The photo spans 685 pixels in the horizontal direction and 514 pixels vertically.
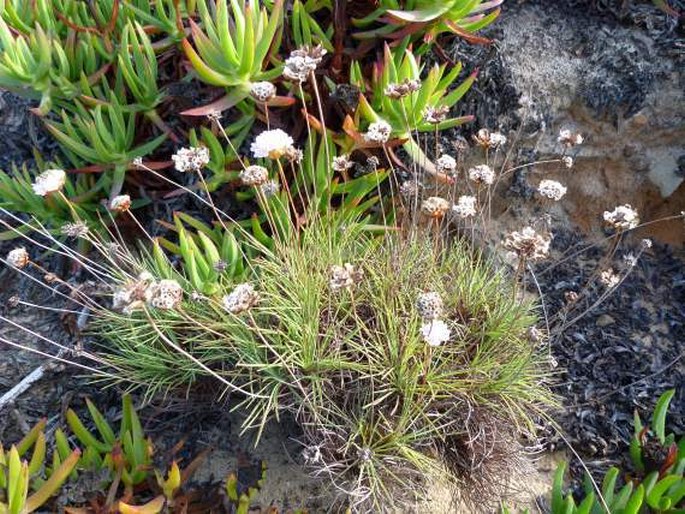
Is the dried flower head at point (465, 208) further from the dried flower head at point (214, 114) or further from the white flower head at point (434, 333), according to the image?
the dried flower head at point (214, 114)

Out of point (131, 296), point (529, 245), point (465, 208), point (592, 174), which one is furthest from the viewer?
point (592, 174)

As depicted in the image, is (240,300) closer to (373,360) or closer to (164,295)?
(164,295)

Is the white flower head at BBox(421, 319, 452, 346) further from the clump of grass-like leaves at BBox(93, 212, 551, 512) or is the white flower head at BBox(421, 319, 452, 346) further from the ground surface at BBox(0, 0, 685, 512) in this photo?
the ground surface at BBox(0, 0, 685, 512)

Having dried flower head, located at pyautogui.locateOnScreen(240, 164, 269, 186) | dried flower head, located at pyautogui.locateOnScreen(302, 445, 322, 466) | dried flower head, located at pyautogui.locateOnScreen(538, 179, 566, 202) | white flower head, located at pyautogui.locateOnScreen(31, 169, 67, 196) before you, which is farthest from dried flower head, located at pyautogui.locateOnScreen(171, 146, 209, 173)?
dried flower head, located at pyautogui.locateOnScreen(538, 179, 566, 202)

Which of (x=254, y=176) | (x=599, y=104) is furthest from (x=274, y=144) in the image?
(x=599, y=104)

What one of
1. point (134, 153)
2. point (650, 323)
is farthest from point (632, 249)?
point (134, 153)

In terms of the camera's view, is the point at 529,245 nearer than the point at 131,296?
No

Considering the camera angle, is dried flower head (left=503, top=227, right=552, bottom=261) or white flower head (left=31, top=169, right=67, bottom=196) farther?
white flower head (left=31, top=169, right=67, bottom=196)

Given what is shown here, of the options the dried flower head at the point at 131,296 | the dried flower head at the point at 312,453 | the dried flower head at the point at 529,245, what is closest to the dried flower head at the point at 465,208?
the dried flower head at the point at 529,245

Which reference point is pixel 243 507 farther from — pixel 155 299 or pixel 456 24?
pixel 456 24
